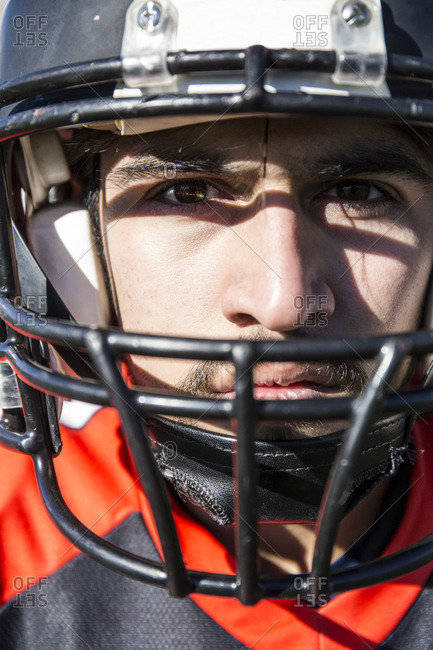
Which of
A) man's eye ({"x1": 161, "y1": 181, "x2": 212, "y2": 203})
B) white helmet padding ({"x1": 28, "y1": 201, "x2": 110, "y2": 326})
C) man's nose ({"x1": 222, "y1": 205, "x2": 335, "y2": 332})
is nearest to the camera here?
man's nose ({"x1": 222, "y1": 205, "x2": 335, "y2": 332})

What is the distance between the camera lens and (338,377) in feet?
3.16

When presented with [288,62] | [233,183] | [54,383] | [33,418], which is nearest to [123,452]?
[33,418]

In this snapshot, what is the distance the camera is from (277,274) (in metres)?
0.89

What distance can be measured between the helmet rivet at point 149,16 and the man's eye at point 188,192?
9.3 inches

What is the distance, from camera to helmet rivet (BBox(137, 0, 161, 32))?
34.6 inches

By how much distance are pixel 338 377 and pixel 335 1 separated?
1.66 ft

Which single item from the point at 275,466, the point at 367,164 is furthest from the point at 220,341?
the point at 367,164

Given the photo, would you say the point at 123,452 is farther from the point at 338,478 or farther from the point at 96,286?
the point at 338,478

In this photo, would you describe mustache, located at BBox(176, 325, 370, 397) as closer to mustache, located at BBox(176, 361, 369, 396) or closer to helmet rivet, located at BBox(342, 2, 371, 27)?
mustache, located at BBox(176, 361, 369, 396)

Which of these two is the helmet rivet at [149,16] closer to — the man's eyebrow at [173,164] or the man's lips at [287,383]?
the man's eyebrow at [173,164]

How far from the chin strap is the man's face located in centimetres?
4

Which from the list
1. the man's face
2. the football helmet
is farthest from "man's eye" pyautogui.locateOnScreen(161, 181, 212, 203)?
the football helmet

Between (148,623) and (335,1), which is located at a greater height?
(335,1)

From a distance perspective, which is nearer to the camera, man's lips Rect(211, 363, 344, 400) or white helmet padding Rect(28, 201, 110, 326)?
man's lips Rect(211, 363, 344, 400)
